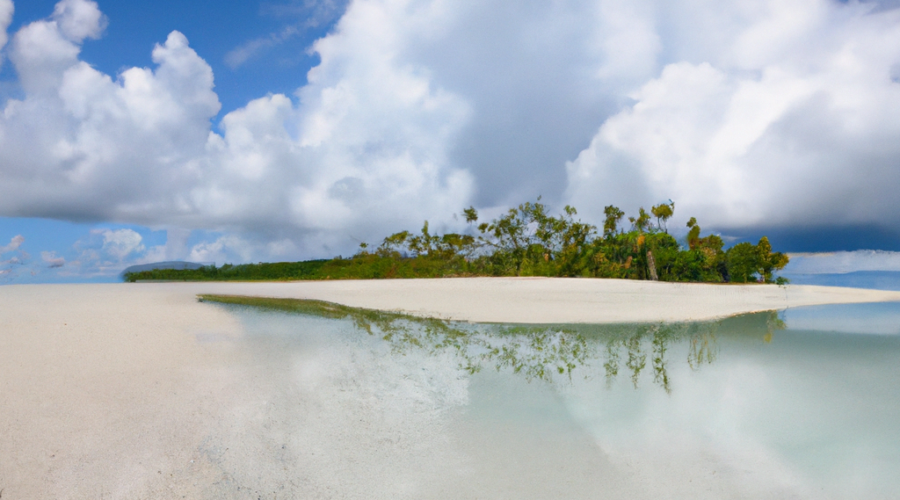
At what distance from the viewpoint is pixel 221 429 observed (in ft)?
9.06

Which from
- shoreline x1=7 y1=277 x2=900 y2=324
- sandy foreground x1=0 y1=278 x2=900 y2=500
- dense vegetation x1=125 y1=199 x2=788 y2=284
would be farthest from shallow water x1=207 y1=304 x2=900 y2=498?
dense vegetation x1=125 y1=199 x2=788 y2=284

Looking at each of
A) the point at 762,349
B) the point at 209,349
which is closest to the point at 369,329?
the point at 209,349

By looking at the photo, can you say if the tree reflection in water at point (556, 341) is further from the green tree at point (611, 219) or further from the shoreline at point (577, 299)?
the green tree at point (611, 219)

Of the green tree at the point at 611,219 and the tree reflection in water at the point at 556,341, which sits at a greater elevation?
the green tree at the point at 611,219

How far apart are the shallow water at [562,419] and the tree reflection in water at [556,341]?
0.05 m

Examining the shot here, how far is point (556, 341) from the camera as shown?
5.66 meters

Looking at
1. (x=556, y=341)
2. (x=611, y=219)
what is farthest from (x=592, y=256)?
(x=556, y=341)

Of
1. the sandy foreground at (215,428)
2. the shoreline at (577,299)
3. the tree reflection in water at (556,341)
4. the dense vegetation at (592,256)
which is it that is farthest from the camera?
the dense vegetation at (592,256)

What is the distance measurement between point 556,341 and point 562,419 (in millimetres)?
2523

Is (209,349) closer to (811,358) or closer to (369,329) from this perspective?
(369,329)

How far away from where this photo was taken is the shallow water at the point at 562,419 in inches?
95.7

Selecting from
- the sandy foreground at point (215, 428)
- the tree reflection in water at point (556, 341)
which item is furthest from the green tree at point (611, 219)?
the sandy foreground at point (215, 428)

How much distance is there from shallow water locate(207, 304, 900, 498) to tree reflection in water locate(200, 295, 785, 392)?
0.15ft

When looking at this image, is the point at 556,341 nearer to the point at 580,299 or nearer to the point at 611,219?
the point at 580,299
